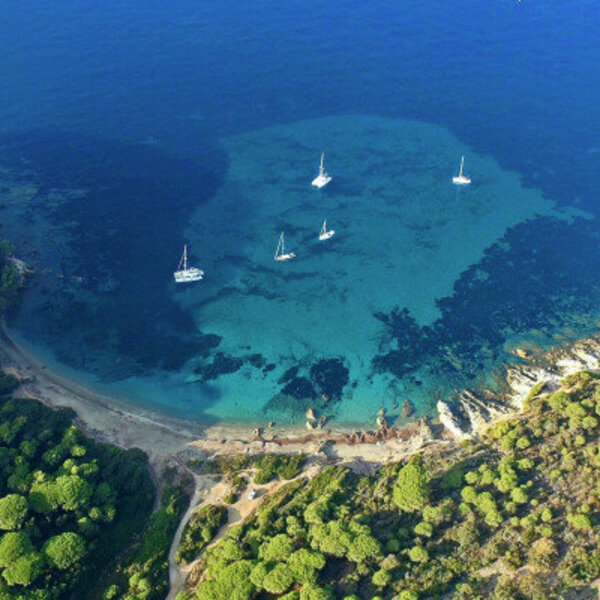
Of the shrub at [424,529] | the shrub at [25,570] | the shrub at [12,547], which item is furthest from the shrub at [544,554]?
the shrub at [12,547]

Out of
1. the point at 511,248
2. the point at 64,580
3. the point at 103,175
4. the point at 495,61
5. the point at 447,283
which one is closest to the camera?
the point at 64,580

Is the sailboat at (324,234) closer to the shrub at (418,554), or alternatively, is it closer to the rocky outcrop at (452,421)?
the rocky outcrop at (452,421)

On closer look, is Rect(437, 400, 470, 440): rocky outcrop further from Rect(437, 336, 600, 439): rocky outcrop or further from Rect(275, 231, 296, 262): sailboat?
Rect(275, 231, 296, 262): sailboat

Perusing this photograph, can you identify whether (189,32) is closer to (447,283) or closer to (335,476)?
(447,283)

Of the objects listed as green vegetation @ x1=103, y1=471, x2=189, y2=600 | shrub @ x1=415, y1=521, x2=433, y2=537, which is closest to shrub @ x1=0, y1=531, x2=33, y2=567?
green vegetation @ x1=103, y1=471, x2=189, y2=600

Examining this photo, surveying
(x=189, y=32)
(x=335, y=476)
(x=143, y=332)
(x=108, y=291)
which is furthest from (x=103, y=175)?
(x=335, y=476)
